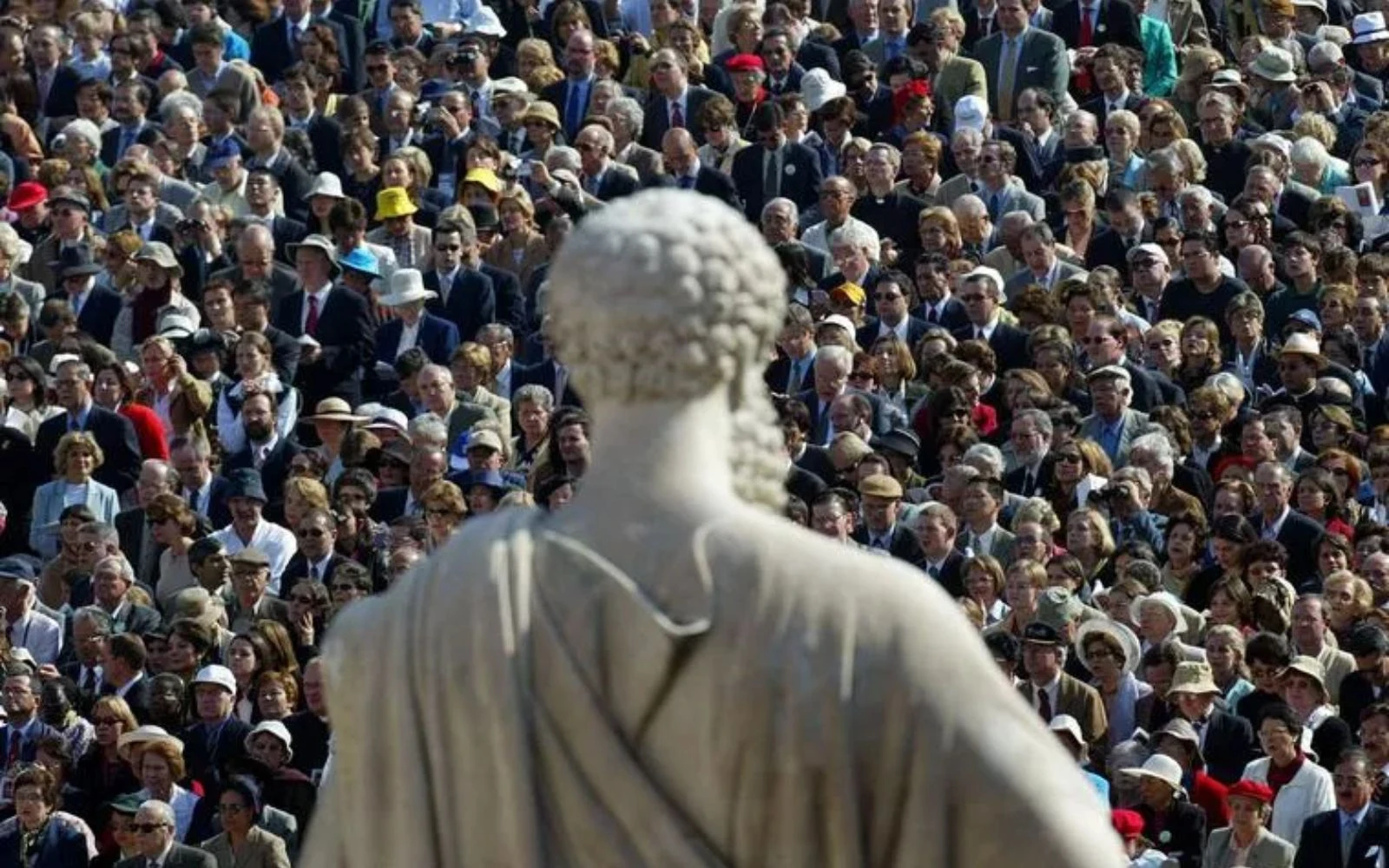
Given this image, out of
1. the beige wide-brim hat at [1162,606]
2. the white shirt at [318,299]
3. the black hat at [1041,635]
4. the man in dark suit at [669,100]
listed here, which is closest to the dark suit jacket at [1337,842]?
the black hat at [1041,635]

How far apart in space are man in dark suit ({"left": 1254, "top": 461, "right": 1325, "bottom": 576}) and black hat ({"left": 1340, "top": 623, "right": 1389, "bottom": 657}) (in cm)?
170

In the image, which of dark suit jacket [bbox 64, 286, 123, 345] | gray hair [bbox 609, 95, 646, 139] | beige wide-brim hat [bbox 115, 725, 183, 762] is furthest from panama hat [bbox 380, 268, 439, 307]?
beige wide-brim hat [bbox 115, 725, 183, 762]

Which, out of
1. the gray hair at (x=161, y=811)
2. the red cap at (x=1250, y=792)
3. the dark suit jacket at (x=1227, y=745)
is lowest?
the gray hair at (x=161, y=811)

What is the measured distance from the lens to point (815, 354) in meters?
24.0

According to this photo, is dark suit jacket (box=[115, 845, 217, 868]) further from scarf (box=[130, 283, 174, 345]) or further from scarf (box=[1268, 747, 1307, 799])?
scarf (box=[130, 283, 174, 345])

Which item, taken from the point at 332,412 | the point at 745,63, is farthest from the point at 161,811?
the point at 745,63

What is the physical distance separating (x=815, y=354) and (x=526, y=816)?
19.1m

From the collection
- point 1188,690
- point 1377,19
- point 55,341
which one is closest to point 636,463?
point 1188,690

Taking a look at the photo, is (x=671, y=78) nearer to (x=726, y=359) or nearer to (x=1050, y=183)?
(x=1050, y=183)

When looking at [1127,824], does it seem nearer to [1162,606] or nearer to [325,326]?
[1162,606]

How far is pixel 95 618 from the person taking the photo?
21781 mm

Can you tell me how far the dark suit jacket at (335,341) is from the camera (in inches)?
993

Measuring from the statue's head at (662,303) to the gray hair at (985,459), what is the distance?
56.2 ft

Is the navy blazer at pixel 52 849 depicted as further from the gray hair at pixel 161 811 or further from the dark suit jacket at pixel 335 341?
the dark suit jacket at pixel 335 341
